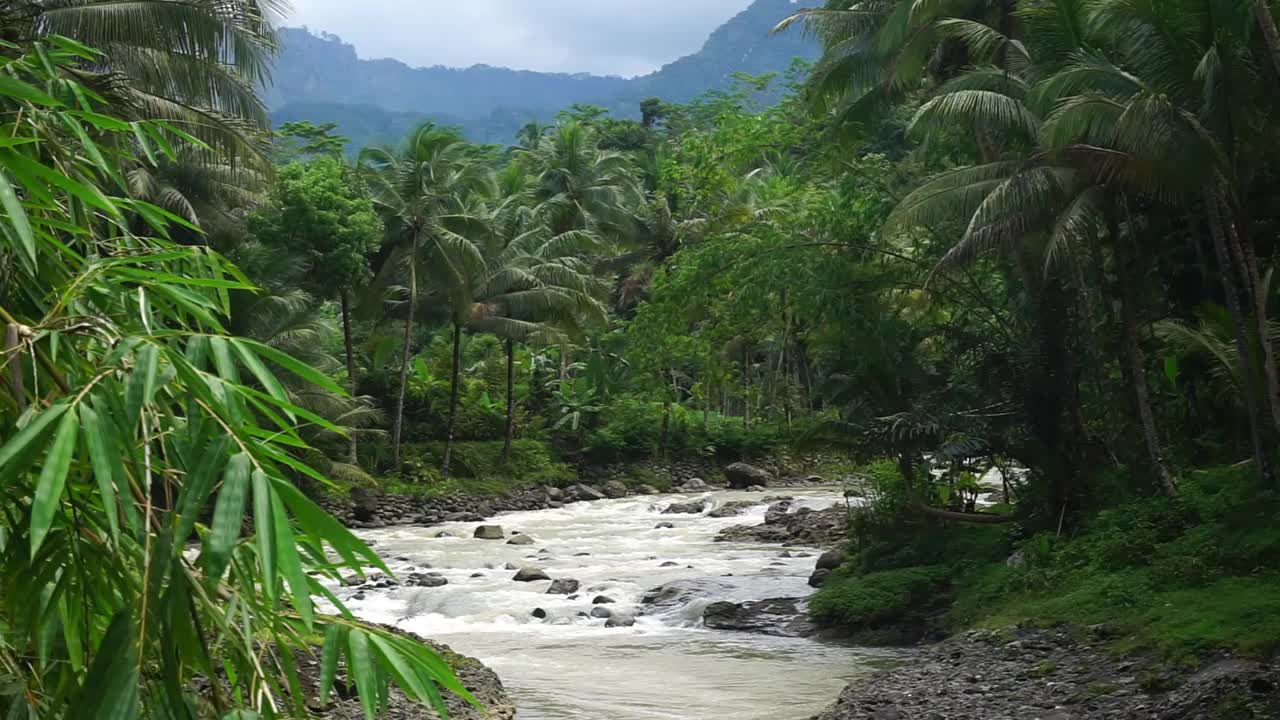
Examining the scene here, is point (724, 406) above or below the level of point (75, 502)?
below

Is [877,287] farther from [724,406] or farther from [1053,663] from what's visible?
[724,406]

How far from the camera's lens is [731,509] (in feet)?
83.6

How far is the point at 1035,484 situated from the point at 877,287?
3339 millimetres

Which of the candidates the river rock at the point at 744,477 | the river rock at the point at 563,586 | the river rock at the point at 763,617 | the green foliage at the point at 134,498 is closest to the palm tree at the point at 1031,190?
the river rock at the point at 763,617

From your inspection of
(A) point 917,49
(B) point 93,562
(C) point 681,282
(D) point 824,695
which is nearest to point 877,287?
(C) point 681,282

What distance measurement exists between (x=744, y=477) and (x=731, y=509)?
7543mm

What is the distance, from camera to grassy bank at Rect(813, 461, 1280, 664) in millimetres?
8445

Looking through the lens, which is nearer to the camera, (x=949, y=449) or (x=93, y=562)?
(x=93, y=562)

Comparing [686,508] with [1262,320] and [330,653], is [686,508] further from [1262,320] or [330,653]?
[330,653]

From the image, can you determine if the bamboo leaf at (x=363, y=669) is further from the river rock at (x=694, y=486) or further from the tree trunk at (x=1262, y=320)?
the river rock at (x=694, y=486)

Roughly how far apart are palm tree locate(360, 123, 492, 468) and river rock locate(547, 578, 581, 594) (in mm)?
13284

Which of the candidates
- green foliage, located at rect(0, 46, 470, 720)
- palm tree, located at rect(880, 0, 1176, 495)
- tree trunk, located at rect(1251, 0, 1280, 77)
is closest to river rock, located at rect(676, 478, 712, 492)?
palm tree, located at rect(880, 0, 1176, 495)

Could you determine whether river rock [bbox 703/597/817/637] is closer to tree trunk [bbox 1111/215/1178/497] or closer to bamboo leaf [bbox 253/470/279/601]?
tree trunk [bbox 1111/215/1178/497]

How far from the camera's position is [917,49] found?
16.7m
